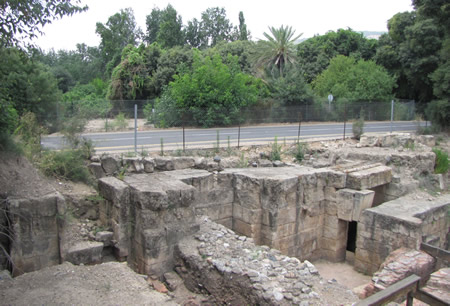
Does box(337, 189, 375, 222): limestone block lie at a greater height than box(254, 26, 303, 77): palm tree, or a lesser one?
lesser

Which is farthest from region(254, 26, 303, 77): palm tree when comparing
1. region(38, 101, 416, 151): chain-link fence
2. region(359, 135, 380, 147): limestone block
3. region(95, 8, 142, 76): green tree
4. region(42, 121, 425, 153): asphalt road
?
region(95, 8, 142, 76): green tree

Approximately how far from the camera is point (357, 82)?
30.0 meters

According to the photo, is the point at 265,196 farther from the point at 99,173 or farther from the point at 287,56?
the point at 287,56

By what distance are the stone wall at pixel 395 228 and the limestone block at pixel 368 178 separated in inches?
32.7

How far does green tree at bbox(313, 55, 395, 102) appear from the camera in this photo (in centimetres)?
2906

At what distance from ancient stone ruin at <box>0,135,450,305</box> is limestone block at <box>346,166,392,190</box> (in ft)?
0.10

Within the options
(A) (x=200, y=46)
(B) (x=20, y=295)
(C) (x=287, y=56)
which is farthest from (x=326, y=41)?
(B) (x=20, y=295)

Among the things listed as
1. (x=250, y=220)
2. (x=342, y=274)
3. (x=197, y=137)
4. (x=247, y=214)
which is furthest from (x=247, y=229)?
(x=197, y=137)

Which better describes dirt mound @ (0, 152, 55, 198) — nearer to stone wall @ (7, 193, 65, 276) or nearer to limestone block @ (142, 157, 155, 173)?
stone wall @ (7, 193, 65, 276)

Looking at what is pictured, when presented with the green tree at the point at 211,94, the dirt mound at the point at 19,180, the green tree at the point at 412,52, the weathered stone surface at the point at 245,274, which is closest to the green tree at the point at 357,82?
the green tree at the point at 412,52

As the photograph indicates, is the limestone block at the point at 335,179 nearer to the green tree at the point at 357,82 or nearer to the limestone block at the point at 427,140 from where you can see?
the limestone block at the point at 427,140

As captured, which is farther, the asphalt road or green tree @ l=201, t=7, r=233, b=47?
green tree @ l=201, t=7, r=233, b=47

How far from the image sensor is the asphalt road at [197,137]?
1152cm

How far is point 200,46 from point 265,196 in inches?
1931
